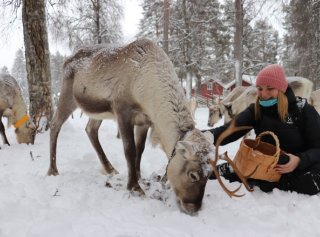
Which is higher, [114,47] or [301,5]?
[301,5]

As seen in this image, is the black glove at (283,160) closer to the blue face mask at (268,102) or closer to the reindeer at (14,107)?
the blue face mask at (268,102)

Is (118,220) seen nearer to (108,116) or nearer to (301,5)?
(108,116)

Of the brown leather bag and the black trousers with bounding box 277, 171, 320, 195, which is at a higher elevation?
the brown leather bag

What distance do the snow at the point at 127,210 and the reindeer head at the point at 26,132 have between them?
134 inches

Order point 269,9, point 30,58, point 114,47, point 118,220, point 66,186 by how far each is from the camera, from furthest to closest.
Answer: point 269,9, point 30,58, point 114,47, point 66,186, point 118,220

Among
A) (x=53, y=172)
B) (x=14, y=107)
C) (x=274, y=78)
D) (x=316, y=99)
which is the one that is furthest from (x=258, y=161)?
(x=14, y=107)

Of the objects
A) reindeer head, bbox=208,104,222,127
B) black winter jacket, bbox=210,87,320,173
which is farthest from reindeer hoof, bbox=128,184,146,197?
reindeer head, bbox=208,104,222,127

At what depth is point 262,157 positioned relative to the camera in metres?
3.23

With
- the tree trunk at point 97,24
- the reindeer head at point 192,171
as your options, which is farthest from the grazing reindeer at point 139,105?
the tree trunk at point 97,24

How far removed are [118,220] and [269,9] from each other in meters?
10.9

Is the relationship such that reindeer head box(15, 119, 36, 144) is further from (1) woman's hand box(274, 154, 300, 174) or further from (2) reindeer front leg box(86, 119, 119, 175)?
(1) woman's hand box(274, 154, 300, 174)

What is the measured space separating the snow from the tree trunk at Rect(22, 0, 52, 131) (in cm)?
405

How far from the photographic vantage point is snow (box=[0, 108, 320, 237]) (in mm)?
2629

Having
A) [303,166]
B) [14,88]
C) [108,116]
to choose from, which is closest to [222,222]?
[303,166]
